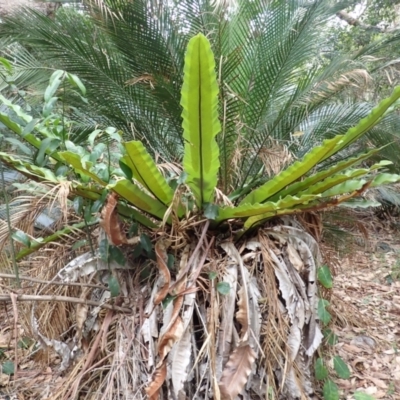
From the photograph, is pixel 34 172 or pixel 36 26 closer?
pixel 34 172

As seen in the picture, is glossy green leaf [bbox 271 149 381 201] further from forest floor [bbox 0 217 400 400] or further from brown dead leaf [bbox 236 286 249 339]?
forest floor [bbox 0 217 400 400]

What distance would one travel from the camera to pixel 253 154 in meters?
1.93

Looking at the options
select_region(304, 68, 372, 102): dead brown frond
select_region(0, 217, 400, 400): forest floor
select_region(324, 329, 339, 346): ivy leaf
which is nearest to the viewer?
select_region(324, 329, 339, 346): ivy leaf

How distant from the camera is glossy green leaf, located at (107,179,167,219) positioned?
3.90 ft

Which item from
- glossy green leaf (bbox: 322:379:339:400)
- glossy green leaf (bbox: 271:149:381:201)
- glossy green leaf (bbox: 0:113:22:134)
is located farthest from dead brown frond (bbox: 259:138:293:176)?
glossy green leaf (bbox: 0:113:22:134)

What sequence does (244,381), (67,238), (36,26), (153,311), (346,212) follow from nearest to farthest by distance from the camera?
(244,381) < (153,311) < (67,238) < (36,26) < (346,212)

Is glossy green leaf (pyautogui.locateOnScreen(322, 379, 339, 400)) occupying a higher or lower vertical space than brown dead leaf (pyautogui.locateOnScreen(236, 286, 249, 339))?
lower

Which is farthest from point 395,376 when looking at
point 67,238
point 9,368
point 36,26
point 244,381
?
point 36,26

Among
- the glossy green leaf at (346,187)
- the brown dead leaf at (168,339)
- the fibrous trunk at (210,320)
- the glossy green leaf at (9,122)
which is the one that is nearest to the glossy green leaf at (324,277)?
the fibrous trunk at (210,320)

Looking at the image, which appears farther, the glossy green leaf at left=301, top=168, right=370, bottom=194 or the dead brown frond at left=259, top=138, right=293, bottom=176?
the dead brown frond at left=259, top=138, right=293, bottom=176

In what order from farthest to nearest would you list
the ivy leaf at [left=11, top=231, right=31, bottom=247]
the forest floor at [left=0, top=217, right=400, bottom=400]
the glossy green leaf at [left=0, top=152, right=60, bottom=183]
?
the forest floor at [left=0, top=217, right=400, bottom=400] < the ivy leaf at [left=11, top=231, right=31, bottom=247] < the glossy green leaf at [left=0, top=152, right=60, bottom=183]

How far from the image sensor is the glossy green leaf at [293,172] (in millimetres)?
1180

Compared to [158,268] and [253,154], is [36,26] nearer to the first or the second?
[253,154]

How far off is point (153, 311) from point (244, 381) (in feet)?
1.21
